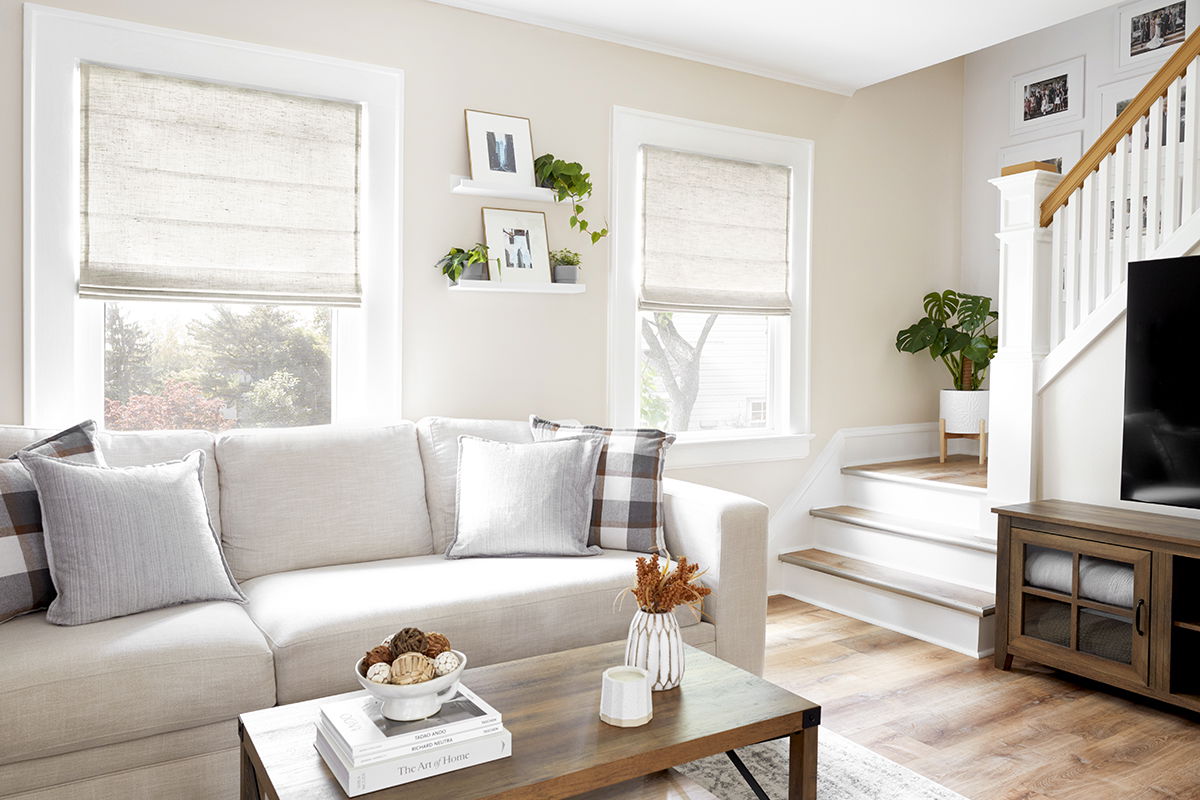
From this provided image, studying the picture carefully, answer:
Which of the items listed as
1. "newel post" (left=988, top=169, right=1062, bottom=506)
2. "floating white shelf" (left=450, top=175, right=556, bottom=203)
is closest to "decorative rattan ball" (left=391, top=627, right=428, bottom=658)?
"floating white shelf" (left=450, top=175, right=556, bottom=203)

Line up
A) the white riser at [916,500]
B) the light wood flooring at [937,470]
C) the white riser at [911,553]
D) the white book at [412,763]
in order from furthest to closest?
the light wood flooring at [937,470], the white riser at [916,500], the white riser at [911,553], the white book at [412,763]

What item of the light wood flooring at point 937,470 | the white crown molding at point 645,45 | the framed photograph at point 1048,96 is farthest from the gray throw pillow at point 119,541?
the framed photograph at point 1048,96

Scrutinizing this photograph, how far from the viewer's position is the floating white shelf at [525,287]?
3.30 m

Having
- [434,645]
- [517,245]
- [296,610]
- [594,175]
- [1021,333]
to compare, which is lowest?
[296,610]

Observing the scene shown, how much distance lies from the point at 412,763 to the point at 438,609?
2.82ft

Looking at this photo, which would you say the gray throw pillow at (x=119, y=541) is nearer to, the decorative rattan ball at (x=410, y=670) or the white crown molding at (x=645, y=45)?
the decorative rattan ball at (x=410, y=670)

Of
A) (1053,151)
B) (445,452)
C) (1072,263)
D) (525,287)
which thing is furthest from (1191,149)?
(445,452)

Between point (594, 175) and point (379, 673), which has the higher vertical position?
point (594, 175)

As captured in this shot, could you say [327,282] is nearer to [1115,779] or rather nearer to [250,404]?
[250,404]

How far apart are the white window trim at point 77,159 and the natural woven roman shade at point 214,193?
0.13 feet

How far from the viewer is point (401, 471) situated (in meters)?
2.91

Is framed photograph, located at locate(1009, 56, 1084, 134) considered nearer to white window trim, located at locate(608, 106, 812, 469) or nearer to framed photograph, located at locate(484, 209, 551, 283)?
white window trim, located at locate(608, 106, 812, 469)

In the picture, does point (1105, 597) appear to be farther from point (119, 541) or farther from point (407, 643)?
point (119, 541)

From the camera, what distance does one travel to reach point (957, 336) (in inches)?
177
